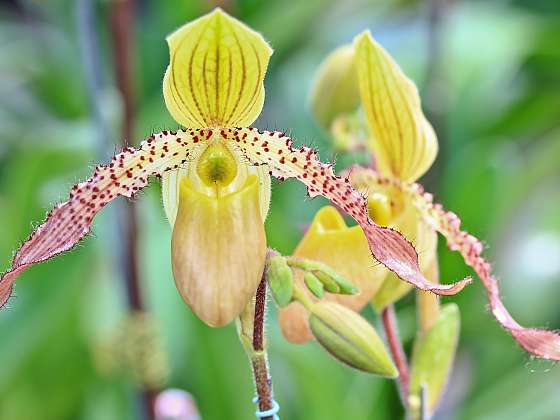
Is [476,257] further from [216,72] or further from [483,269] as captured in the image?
[216,72]

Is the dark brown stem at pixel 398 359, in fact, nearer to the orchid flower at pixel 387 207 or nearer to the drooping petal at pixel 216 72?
the orchid flower at pixel 387 207

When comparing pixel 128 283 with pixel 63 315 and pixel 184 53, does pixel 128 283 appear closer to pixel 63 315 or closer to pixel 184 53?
pixel 63 315

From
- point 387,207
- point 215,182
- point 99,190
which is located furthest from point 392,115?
point 99,190

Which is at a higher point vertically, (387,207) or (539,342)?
(387,207)

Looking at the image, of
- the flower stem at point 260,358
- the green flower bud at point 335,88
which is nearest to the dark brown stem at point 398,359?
the flower stem at point 260,358

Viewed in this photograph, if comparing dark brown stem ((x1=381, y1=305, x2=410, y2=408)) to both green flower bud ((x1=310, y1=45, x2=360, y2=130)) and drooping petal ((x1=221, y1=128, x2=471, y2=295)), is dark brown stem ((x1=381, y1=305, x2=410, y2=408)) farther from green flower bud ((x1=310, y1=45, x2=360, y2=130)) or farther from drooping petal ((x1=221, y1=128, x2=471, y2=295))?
green flower bud ((x1=310, y1=45, x2=360, y2=130))
